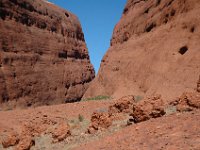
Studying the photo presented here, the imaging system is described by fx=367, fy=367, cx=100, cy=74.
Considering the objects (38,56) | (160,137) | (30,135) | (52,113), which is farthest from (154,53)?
(38,56)

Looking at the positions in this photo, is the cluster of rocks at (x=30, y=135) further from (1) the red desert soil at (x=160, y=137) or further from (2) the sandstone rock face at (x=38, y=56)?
(2) the sandstone rock face at (x=38, y=56)

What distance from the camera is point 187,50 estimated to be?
1984 centimetres

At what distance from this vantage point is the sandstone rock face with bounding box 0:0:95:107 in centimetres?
3538

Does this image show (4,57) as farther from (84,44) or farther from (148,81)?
(84,44)

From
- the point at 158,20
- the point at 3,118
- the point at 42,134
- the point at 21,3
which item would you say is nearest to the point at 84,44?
the point at 21,3

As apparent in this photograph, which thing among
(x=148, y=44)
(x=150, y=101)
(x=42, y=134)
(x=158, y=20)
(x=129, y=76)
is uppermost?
(x=158, y=20)

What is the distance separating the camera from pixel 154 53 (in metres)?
22.8

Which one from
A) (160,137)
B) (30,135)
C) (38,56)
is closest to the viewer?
(160,137)

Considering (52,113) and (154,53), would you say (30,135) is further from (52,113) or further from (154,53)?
(154,53)

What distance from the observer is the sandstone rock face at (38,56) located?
3538 centimetres

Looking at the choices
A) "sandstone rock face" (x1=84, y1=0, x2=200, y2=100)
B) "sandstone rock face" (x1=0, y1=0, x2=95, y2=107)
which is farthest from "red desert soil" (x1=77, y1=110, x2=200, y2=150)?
"sandstone rock face" (x1=0, y1=0, x2=95, y2=107)

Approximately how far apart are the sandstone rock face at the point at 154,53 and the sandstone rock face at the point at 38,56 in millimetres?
8486

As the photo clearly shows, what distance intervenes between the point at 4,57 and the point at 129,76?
595 inches

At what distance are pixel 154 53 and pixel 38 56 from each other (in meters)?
20.0
